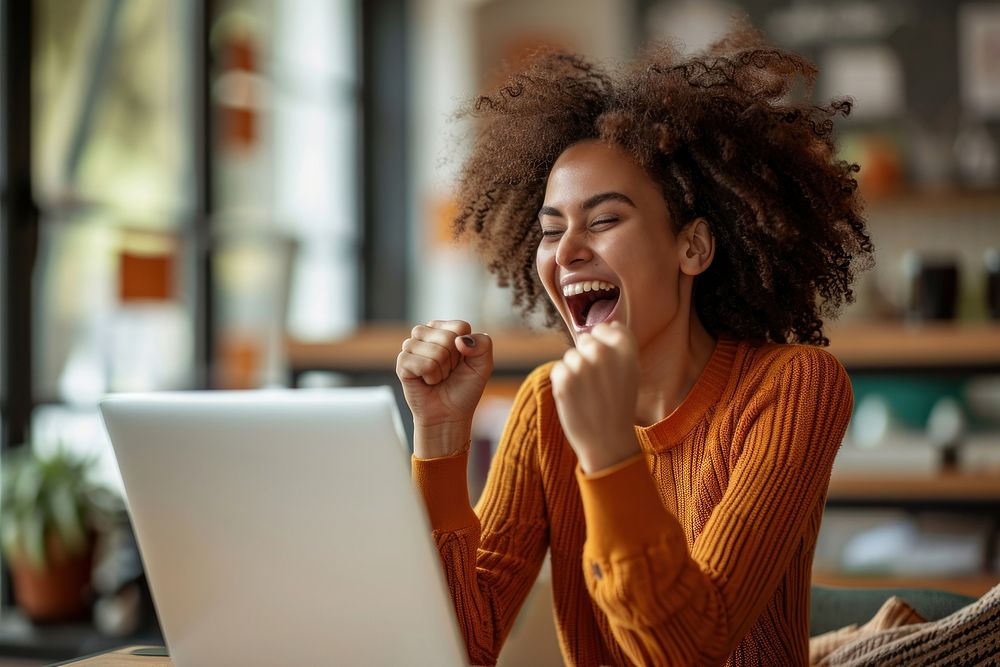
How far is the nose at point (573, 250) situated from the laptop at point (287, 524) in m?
0.41

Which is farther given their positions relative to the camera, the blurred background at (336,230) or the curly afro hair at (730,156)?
the blurred background at (336,230)

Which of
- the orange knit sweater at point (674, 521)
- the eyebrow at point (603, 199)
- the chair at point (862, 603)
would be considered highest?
the eyebrow at point (603, 199)

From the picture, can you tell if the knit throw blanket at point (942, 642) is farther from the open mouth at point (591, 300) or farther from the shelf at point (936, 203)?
the shelf at point (936, 203)

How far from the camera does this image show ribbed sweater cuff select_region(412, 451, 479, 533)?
133 centimetres

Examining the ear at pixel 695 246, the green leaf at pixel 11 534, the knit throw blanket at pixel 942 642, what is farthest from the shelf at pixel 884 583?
the green leaf at pixel 11 534

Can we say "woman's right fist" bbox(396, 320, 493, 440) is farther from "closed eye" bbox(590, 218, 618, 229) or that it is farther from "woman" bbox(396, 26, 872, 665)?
"closed eye" bbox(590, 218, 618, 229)

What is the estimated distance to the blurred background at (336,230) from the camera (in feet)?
9.75

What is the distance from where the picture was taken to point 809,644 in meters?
1.41

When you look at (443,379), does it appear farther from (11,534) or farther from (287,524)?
(11,534)

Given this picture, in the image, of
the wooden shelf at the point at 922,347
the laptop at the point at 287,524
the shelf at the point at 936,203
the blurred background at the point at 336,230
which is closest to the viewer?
the laptop at the point at 287,524

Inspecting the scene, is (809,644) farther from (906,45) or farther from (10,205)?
(906,45)

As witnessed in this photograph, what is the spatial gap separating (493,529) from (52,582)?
2362mm

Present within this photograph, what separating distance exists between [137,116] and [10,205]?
764 millimetres

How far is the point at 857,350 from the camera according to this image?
2945mm
